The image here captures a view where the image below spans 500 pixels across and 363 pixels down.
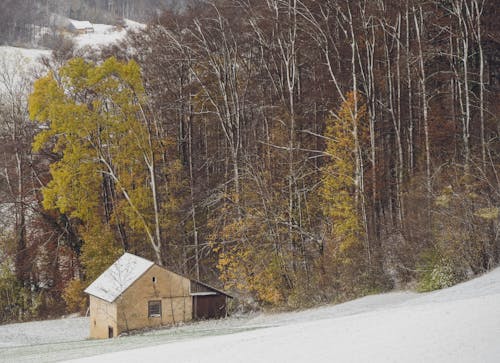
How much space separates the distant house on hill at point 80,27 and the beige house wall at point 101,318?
124 m

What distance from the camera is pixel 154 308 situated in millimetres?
33250

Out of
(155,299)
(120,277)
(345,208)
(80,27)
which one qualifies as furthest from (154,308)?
(80,27)

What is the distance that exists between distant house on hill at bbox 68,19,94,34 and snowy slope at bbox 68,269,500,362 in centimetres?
14195

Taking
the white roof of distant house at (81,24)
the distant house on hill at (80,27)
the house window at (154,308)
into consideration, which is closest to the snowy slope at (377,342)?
the house window at (154,308)

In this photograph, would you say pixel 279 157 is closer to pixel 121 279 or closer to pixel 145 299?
pixel 145 299

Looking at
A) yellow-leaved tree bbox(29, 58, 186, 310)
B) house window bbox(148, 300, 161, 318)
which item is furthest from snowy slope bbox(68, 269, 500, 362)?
yellow-leaved tree bbox(29, 58, 186, 310)

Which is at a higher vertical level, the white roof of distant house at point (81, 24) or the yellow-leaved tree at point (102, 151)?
the white roof of distant house at point (81, 24)

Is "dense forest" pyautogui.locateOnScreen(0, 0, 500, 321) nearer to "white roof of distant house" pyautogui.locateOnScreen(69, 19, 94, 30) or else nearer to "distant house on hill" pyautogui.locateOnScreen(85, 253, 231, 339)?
"distant house on hill" pyautogui.locateOnScreen(85, 253, 231, 339)

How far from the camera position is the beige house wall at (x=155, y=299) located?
3231 centimetres

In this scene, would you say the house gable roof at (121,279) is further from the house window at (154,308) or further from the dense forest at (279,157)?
the dense forest at (279,157)

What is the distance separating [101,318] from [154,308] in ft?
9.16

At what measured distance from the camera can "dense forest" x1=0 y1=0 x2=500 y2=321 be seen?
27422 mm

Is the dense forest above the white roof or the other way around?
above

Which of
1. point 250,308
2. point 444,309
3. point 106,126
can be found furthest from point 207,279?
point 444,309
